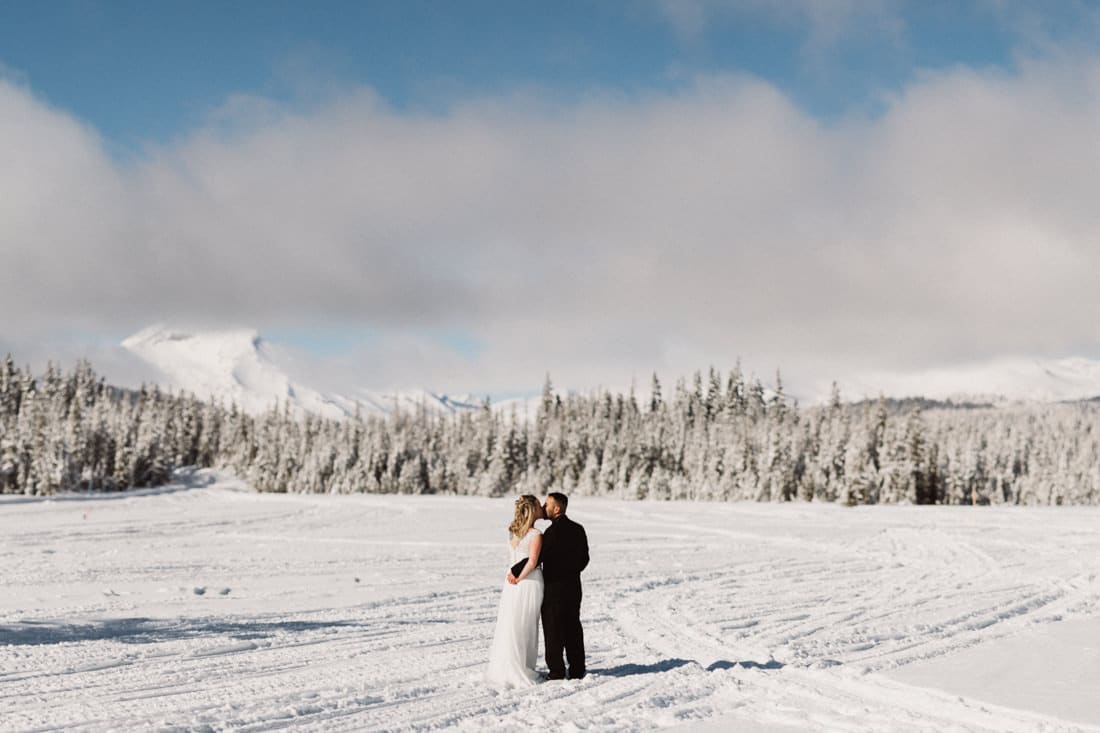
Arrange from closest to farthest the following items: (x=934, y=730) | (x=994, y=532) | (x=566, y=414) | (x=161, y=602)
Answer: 1. (x=934, y=730)
2. (x=161, y=602)
3. (x=994, y=532)
4. (x=566, y=414)

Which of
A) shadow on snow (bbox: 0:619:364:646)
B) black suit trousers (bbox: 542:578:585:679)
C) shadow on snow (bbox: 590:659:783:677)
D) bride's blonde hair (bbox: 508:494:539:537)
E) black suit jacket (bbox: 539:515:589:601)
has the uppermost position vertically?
bride's blonde hair (bbox: 508:494:539:537)

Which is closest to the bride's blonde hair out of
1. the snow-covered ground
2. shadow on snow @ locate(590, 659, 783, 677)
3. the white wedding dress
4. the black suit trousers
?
the white wedding dress

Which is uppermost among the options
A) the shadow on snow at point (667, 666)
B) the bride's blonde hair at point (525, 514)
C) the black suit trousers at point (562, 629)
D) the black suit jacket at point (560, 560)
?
the bride's blonde hair at point (525, 514)

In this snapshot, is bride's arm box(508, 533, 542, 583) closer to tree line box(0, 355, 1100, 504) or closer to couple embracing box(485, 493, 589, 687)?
couple embracing box(485, 493, 589, 687)

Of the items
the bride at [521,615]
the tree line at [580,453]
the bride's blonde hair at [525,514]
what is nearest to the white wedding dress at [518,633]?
the bride at [521,615]

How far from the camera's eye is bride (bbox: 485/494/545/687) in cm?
977

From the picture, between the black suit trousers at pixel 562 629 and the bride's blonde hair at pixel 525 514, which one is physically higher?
the bride's blonde hair at pixel 525 514

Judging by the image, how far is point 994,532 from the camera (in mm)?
36750

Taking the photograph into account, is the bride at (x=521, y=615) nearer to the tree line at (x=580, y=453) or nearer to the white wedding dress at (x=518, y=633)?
the white wedding dress at (x=518, y=633)

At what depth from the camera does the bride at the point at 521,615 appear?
32.1 ft

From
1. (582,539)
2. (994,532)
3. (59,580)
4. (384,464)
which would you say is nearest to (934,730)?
(582,539)

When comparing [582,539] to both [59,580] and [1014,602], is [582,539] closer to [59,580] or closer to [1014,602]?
[1014,602]

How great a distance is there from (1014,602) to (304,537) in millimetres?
29146

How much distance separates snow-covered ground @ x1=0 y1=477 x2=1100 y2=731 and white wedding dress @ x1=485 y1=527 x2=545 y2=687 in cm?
36
